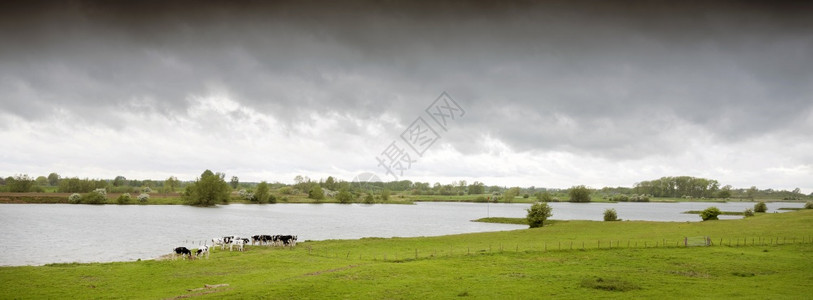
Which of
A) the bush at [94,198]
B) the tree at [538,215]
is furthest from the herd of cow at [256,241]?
the bush at [94,198]

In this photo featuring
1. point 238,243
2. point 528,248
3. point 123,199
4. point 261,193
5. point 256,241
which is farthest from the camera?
point 261,193

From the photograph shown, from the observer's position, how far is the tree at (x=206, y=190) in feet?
508

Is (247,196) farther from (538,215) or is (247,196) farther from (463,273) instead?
(463,273)

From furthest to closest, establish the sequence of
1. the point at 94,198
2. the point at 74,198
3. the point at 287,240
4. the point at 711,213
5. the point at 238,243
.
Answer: the point at 94,198, the point at 74,198, the point at 711,213, the point at 287,240, the point at 238,243

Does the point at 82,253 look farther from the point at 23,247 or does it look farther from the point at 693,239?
the point at 693,239

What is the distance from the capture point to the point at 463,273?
100ft

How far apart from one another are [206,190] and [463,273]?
483 feet

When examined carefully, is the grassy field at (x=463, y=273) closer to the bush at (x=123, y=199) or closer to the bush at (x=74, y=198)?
the bush at (x=123, y=199)

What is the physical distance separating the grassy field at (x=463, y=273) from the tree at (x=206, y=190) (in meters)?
→ 122

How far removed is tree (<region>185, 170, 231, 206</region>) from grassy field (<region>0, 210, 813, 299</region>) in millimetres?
121543

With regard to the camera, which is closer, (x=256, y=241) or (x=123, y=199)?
(x=256, y=241)

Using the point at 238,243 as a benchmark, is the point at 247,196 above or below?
above

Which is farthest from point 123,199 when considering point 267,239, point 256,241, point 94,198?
point 267,239

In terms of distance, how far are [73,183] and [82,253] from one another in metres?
150
